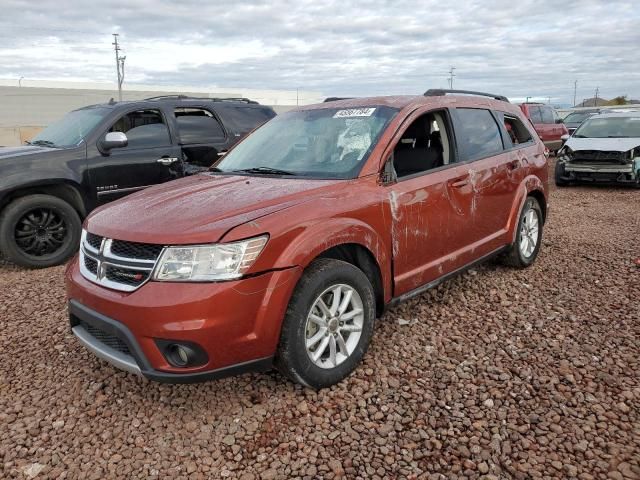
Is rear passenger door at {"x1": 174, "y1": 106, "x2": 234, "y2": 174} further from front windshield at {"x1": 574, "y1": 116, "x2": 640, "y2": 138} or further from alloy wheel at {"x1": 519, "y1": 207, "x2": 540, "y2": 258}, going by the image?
front windshield at {"x1": 574, "y1": 116, "x2": 640, "y2": 138}

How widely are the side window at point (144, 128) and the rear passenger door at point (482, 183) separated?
3.87 m

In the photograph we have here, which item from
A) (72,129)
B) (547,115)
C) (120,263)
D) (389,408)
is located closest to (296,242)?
(120,263)

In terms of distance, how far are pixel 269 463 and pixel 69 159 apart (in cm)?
459

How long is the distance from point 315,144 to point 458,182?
1.13 m

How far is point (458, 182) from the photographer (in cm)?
399

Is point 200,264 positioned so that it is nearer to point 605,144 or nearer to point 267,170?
point 267,170

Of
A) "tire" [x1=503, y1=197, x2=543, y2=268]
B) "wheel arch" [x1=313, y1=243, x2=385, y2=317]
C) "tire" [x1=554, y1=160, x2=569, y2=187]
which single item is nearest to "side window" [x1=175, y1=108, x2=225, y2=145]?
"tire" [x1=503, y1=197, x2=543, y2=268]

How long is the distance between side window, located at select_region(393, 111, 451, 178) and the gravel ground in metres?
1.18

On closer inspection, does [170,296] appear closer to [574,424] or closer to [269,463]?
[269,463]

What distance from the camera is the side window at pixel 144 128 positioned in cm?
638

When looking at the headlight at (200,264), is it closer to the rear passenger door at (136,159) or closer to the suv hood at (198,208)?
the suv hood at (198,208)

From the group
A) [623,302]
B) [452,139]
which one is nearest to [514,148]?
[452,139]

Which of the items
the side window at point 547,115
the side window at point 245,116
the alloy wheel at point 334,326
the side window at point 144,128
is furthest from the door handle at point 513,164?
the side window at point 547,115

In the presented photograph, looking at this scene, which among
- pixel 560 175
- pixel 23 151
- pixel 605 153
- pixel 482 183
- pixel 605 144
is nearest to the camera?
pixel 482 183
